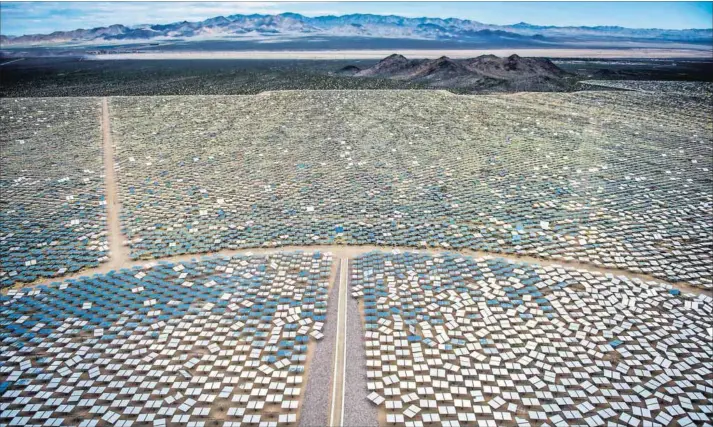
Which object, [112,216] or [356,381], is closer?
[356,381]

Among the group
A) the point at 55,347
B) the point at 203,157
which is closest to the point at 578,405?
the point at 55,347

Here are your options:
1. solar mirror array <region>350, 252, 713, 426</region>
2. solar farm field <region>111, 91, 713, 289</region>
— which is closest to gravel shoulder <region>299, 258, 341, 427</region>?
solar mirror array <region>350, 252, 713, 426</region>

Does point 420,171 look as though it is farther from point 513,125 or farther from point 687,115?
point 687,115

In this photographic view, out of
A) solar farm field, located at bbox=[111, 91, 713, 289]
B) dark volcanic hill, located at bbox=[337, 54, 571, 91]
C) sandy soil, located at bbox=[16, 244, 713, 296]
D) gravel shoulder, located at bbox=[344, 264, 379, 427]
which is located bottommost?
gravel shoulder, located at bbox=[344, 264, 379, 427]

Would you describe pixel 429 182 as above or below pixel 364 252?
above

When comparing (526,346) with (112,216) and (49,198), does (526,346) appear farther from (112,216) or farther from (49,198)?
(49,198)

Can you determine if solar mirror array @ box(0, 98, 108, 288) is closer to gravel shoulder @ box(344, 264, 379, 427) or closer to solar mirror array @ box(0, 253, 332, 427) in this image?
solar mirror array @ box(0, 253, 332, 427)

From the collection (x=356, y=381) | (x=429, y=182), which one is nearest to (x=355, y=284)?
(x=356, y=381)

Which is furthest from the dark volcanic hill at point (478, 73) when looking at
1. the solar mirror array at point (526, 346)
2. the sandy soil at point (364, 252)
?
the solar mirror array at point (526, 346)
